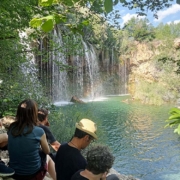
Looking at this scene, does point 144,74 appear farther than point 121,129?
Yes

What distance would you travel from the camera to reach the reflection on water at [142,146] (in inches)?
258

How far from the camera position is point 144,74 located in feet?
81.9

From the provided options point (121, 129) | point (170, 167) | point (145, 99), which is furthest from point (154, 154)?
point (145, 99)

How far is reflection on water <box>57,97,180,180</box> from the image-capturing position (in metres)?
6.56

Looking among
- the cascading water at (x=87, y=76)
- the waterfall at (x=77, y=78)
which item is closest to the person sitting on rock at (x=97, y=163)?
the cascading water at (x=87, y=76)

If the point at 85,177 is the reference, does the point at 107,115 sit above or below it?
below

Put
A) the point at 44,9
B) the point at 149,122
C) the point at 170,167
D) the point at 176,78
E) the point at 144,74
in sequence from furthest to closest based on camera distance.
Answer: the point at 144,74 → the point at 176,78 → the point at 149,122 → the point at 170,167 → the point at 44,9

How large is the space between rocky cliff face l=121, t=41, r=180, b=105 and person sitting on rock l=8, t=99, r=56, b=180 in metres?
19.3

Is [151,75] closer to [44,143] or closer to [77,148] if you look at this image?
[44,143]

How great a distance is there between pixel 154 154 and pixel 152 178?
1.79 m

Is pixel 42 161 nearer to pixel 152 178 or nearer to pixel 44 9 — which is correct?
pixel 44 9

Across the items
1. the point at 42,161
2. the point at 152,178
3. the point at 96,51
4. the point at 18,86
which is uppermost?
the point at 96,51

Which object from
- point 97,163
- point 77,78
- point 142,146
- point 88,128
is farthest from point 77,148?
point 77,78

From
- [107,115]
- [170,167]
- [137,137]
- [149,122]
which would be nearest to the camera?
[170,167]
